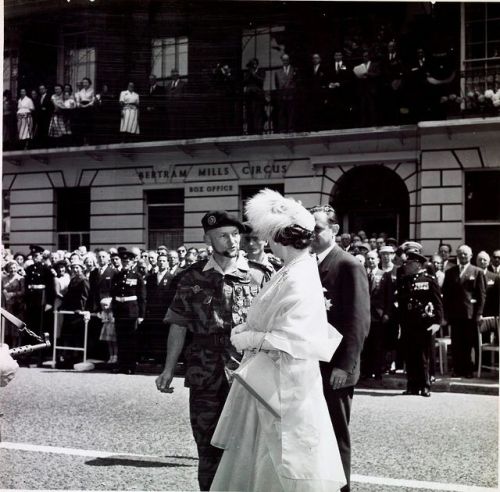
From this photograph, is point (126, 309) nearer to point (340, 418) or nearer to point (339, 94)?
point (339, 94)

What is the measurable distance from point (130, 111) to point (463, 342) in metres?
4.72

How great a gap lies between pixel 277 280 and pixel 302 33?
18.6 ft

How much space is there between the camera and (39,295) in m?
10.9

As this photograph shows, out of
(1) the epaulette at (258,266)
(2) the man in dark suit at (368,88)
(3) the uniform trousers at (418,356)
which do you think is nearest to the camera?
(1) the epaulette at (258,266)

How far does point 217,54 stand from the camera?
838 cm

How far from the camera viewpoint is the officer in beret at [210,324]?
14.0 ft

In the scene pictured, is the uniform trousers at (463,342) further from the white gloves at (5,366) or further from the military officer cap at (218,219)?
the white gloves at (5,366)

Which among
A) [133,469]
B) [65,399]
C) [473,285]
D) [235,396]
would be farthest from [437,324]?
[235,396]

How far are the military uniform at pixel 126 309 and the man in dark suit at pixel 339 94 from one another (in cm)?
332

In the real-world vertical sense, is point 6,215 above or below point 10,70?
below

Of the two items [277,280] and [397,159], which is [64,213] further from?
[277,280]

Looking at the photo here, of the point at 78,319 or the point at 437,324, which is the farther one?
the point at 78,319

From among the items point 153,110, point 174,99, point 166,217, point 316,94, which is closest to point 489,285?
point 316,94

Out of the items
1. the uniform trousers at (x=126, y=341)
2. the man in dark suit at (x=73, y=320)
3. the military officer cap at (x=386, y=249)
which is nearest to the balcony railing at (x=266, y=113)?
the military officer cap at (x=386, y=249)
